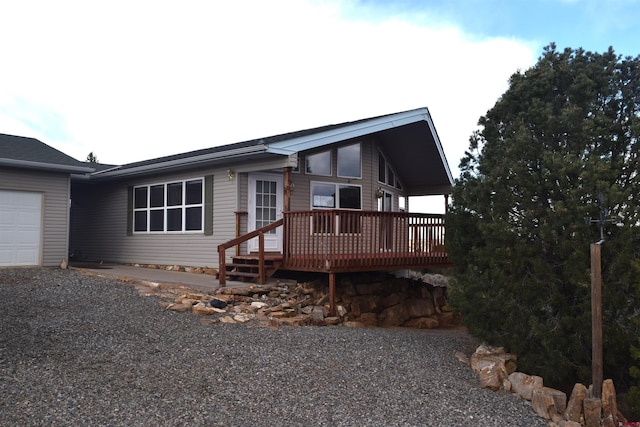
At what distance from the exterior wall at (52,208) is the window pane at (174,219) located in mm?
2514

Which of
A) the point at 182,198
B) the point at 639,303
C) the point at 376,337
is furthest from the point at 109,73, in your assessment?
the point at 639,303

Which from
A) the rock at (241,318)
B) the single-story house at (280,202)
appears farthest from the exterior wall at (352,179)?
the rock at (241,318)

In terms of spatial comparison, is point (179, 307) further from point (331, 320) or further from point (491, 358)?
point (491, 358)

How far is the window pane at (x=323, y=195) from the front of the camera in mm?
12539

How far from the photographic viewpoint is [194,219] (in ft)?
41.2

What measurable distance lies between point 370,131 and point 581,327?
7555 mm

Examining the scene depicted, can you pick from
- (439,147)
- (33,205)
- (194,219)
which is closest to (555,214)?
(439,147)

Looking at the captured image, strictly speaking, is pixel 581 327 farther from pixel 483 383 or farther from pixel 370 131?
pixel 370 131

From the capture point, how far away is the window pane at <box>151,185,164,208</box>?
13465mm

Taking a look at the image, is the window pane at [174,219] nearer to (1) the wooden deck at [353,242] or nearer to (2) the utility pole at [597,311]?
(1) the wooden deck at [353,242]

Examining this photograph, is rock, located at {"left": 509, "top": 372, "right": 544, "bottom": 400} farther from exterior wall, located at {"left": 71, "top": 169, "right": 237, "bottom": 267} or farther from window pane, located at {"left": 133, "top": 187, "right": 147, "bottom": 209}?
window pane, located at {"left": 133, "top": 187, "right": 147, "bottom": 209}

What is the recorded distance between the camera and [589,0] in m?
8.61

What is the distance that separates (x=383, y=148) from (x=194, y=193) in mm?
5320

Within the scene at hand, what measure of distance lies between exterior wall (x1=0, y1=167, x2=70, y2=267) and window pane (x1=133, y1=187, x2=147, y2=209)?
1.83m
